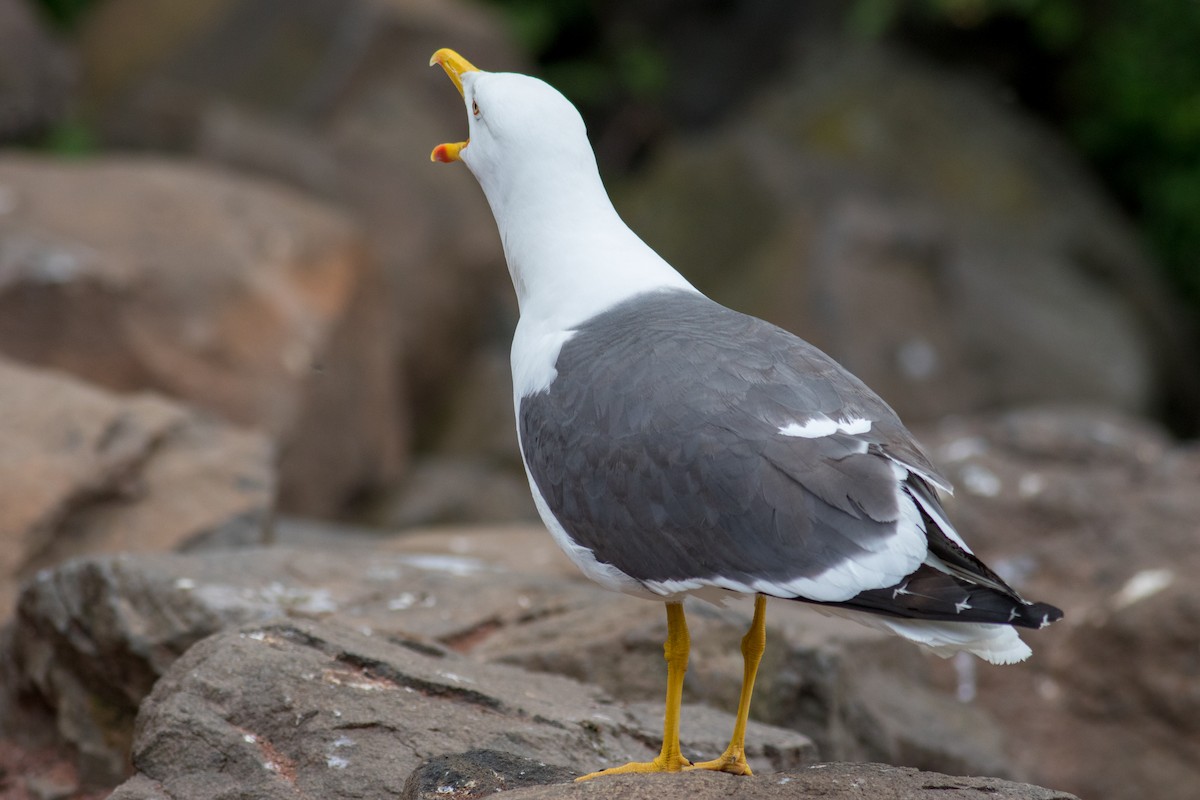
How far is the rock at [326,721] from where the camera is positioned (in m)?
3.26

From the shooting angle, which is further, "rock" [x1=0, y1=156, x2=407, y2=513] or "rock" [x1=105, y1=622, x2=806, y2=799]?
"rock" [x1=0, y1=156, x2=407, y2=513]

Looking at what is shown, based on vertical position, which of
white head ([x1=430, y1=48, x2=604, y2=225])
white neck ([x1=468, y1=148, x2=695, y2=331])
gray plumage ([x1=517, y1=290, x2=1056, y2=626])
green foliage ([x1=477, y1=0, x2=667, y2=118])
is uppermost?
green foliage ([x1=477, y1=0, x2=667, y2=118])

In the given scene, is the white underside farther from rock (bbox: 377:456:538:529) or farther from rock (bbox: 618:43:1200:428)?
rock (bbox: 618:43:1200:428)

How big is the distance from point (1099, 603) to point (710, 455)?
11.3 ft

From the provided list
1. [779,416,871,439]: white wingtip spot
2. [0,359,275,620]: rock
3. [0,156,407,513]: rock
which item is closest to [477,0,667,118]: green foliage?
[0,156,407,513]: rock

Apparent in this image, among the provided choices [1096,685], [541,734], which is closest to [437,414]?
[1096,685]

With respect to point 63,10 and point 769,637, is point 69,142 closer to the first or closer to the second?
point 63,10

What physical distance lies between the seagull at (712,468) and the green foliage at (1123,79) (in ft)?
26.9

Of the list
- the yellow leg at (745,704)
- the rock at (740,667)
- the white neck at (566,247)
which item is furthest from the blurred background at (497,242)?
the yellow leg at (745,704)

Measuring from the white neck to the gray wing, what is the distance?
0.22 m

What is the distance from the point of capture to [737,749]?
10.9ft

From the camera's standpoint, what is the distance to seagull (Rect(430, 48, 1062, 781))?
2.79m

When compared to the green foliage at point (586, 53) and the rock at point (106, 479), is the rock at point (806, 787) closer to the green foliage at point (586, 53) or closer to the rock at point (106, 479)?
the rock at point (106, 479)

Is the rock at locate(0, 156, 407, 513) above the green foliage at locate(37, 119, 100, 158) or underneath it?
underneath
